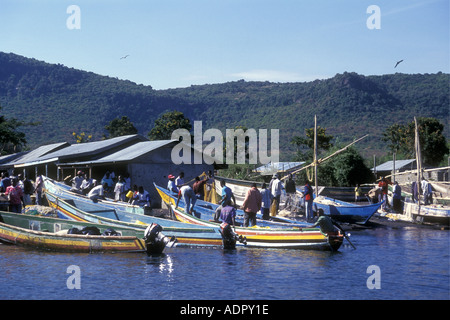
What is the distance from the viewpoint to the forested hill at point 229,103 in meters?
123

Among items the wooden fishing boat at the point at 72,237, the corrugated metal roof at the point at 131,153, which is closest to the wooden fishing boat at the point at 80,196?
the corrugated metal roof at the point at 131,153

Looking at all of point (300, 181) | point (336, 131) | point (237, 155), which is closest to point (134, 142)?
point (300, 181)

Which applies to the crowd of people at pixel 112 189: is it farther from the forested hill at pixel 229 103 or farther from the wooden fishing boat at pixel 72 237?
the forested hill at pixel 229 103

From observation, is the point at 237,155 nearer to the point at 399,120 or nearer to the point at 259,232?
the point at 259,232

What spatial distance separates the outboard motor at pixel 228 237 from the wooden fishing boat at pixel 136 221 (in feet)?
0.68

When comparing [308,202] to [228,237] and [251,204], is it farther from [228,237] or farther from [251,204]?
[228,237]

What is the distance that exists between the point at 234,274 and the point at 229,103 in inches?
5535

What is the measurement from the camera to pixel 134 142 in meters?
38.6

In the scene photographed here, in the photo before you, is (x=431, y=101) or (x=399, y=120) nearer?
(x=399, y=120)

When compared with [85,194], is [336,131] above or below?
above

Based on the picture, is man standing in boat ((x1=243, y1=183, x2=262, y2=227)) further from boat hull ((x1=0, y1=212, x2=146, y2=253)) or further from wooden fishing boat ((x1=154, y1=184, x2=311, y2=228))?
boat hull ((x1=0, y1=212, x2=146, y2=253))
